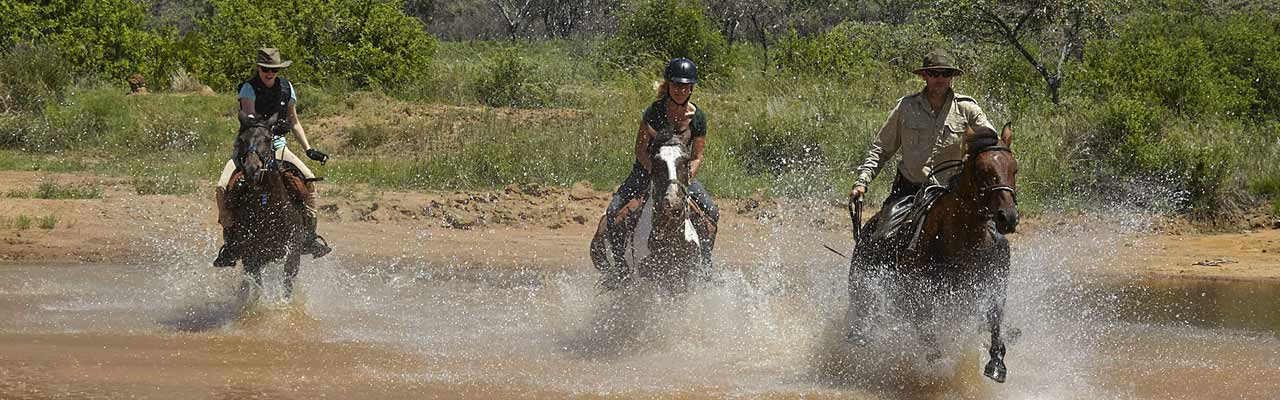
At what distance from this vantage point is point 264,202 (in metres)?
9.59

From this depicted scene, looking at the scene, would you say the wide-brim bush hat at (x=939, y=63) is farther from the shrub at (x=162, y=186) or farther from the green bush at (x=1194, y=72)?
the green bush at (x=1194, y=72)

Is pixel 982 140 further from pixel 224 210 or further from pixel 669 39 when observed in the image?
pixel 669 39

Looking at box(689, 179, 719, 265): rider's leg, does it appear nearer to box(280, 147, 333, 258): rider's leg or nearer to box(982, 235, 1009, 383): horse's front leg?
box(982, 235, 1009, 383): horse's front leg

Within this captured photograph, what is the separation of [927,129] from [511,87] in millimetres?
16884

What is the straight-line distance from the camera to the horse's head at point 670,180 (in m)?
8.30

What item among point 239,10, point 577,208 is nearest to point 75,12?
point 239,10

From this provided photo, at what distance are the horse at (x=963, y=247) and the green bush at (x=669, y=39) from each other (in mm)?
18683

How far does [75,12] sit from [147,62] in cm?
176

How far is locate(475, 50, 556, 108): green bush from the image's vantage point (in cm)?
2400

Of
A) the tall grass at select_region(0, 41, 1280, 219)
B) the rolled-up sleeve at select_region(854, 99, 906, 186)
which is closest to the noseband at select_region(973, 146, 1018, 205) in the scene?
the rolled-up sleeve at select_region(854, 99, 906, 186)

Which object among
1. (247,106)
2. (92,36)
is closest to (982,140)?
(247,106)

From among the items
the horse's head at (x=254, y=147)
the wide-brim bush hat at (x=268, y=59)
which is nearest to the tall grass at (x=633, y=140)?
the wide-brim bush hat at (x=268, y=59)

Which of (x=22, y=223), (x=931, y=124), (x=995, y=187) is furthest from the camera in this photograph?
(x=22, y=223)

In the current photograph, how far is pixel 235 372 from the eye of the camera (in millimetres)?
8188
